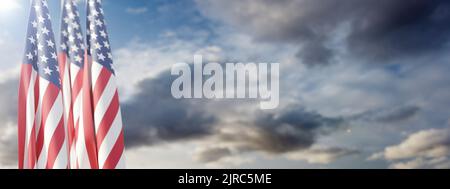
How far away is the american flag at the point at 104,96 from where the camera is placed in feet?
46.7

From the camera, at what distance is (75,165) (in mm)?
15047

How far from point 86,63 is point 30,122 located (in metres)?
2.53

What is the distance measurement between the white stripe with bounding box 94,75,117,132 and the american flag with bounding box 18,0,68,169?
1.10 meters

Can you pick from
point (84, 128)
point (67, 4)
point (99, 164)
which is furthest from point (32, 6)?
point (99, 164)

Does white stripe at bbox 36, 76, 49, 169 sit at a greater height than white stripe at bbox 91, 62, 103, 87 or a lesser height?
lesser

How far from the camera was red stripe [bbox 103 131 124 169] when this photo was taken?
14.2m

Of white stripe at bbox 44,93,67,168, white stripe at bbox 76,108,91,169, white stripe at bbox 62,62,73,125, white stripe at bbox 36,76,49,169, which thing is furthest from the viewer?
white stripe at bbox 62,62,73,125

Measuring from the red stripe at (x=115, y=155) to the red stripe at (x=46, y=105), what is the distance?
2.26 metres

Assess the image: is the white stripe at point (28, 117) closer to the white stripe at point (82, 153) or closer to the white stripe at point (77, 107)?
the white stripe at point (77, 107)

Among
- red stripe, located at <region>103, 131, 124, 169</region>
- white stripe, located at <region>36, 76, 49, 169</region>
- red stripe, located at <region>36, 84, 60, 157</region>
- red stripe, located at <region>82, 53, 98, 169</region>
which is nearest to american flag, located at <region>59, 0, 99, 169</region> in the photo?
red stripe, located at <region>82, 53, 98, 169</region>

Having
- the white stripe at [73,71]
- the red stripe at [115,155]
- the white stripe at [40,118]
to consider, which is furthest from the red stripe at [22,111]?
the red stripe at [115,155]

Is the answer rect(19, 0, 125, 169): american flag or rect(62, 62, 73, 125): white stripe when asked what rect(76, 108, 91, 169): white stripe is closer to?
rect(19, 0, 125, 169): american flag
